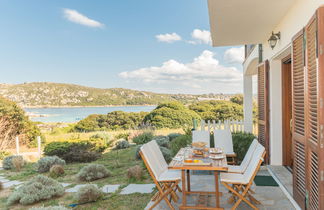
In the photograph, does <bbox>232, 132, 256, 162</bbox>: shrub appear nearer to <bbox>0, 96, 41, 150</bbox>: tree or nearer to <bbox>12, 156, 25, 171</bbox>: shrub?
<bbox>12, 156, 25, 171</bbox>: shrub

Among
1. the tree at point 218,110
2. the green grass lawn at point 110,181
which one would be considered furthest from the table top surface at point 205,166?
the tree at point 218,110

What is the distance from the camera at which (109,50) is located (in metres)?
25.9

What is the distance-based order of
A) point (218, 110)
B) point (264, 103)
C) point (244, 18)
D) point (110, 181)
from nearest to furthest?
point (244, 18) < point (110, 181) < point (264, 103) < point (218, 110)

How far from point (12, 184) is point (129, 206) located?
3.09 metres

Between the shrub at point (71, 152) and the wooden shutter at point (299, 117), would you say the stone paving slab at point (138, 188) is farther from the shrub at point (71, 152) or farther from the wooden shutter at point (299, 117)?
the shrub at point (71, 152)

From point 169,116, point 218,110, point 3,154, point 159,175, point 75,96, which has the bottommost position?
point 3,154

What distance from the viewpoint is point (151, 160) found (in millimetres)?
3492

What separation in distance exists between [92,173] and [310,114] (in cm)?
433

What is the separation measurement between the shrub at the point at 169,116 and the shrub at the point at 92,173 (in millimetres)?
13439

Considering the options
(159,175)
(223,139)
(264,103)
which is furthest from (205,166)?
(264,103)

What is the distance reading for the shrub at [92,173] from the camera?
512 centimetres

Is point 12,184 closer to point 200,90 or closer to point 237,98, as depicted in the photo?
point 237,98

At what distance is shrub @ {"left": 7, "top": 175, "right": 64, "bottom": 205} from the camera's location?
381 centimetres

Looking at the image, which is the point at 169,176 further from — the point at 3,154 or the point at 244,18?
the point at 3,154
